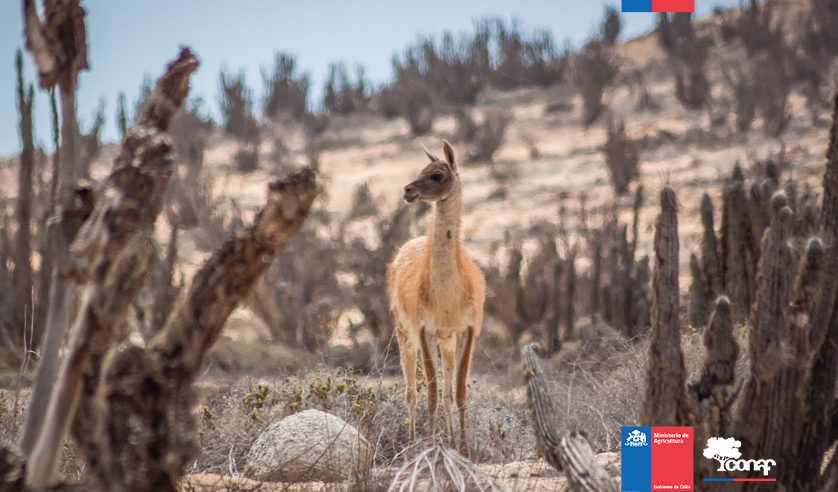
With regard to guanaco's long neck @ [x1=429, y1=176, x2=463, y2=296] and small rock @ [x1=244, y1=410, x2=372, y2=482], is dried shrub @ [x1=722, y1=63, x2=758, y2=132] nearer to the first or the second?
guanaco's long neck @ [x1=429, y1=176, x2=463, y2=296]

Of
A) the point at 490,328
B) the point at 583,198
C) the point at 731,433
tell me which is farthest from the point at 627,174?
the point at 731,433

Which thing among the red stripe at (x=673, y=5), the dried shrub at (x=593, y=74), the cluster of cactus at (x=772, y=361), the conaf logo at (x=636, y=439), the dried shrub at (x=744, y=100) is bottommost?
the conaf logo at (x=636, y=439)

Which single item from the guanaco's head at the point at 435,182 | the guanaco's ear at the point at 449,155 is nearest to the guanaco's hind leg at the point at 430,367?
the guanaco's head at the point at 435,182

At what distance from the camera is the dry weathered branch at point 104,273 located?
5.16ft

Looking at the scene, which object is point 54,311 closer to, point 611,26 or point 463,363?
point 463,363

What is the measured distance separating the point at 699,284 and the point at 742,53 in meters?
16.4

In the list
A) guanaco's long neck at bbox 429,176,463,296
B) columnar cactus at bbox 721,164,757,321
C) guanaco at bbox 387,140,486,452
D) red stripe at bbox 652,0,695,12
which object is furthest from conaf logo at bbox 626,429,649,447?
columnar cactus at bbox 721,164,757,321

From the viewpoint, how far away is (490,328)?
402 inches

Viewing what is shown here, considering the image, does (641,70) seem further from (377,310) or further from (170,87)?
(170,87)

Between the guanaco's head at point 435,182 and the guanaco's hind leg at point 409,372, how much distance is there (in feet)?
3.92

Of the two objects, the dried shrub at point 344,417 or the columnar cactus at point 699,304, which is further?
the columnar cactus at point 699,304

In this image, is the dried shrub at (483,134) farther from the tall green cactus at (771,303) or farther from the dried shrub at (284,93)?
the tall green cactus at (771,303)

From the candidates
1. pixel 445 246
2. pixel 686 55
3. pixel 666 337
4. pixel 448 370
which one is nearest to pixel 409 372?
pixel 448 370

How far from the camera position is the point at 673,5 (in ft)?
13.3
